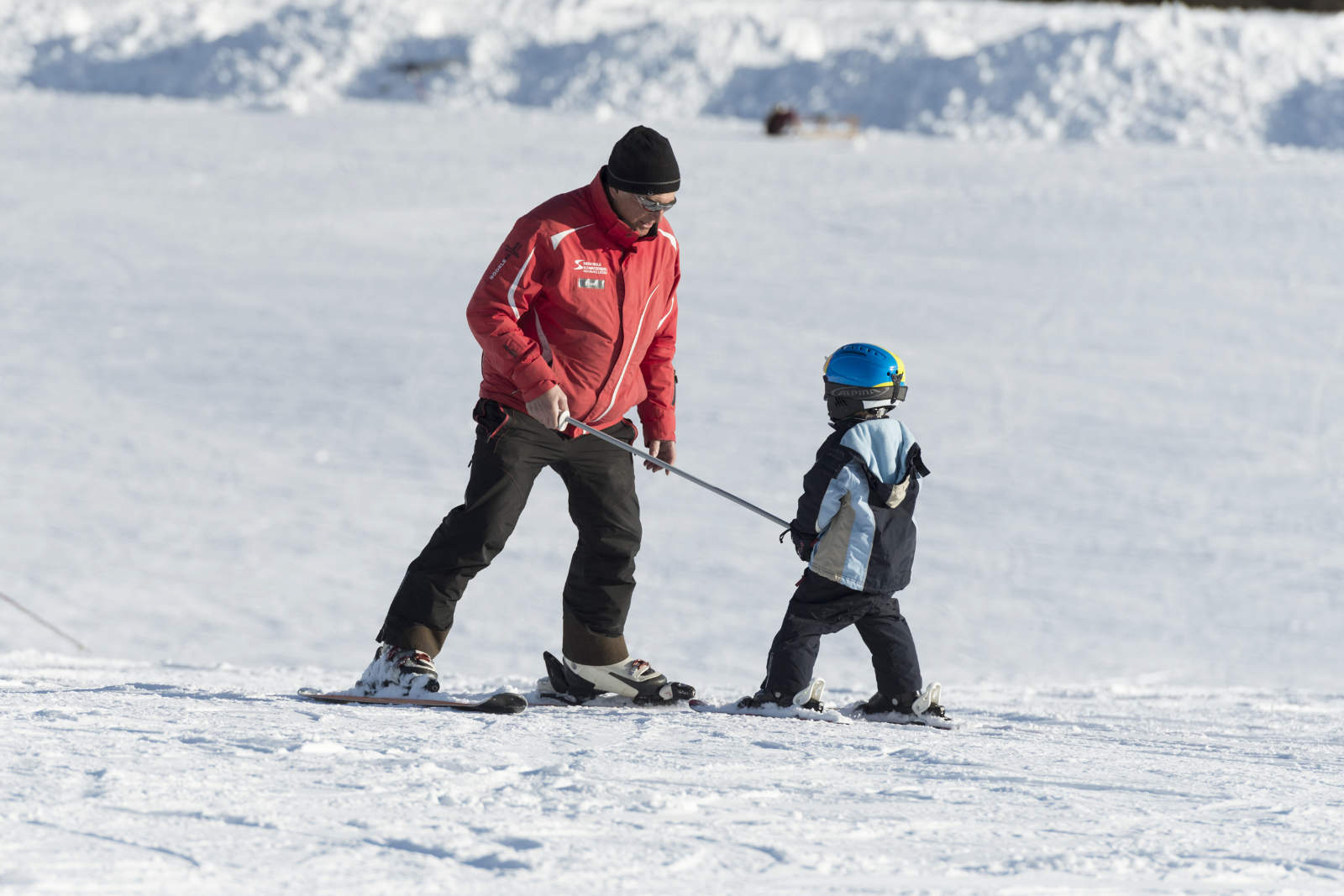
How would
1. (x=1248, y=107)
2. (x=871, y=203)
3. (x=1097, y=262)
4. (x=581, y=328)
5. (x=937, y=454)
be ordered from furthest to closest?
(x=1248, y=107) < (x=871, y=203) < (x=1097, y=262) < (x=937, y=454) < (x=581, y=328)

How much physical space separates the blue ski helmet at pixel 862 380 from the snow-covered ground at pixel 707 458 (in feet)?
2.78

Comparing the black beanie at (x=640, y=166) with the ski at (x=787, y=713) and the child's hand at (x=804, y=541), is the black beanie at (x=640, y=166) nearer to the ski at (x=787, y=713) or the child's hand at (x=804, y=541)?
the child's hand at (x=804, y=541)

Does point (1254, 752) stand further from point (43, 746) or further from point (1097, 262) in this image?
point (1097, 262)

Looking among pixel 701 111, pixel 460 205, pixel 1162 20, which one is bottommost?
pixel 460 205

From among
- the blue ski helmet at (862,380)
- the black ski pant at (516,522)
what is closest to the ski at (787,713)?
the black ski pant at (516,522)

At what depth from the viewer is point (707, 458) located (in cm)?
952

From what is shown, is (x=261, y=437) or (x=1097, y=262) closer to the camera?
(x=261, y=437)

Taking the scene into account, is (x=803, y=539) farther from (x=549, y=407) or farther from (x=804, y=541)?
(x=549, y=407)

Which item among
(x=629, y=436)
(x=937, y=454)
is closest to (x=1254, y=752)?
(x=629, y=436)

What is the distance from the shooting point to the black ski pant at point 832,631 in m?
3.79

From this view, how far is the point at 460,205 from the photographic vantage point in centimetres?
1606

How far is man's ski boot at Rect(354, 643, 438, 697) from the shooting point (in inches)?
147

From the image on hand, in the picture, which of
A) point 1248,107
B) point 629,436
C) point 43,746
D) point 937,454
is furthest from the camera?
point 1248,107

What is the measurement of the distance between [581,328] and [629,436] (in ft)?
1.28
